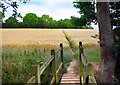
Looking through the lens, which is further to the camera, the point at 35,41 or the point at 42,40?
the point at 42,40

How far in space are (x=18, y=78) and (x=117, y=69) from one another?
458 centimetres

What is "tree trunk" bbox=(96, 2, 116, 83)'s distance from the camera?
5.64 m

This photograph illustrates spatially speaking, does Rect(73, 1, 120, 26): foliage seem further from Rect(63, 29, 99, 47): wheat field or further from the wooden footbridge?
the wooden footbridge

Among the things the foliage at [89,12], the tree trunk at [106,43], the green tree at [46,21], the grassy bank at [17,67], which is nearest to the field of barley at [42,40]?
the grassy bank at [17,67]

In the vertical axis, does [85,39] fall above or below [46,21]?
below

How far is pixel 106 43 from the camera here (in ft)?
18.5

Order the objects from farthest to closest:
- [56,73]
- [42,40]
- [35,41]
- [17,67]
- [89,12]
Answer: [42,40] → [35,41] → [89,12] → [17,67] → [56,73]

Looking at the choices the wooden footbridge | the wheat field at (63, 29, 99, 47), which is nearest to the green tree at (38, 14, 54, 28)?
the wheat field at (63, 29, 99, 47)

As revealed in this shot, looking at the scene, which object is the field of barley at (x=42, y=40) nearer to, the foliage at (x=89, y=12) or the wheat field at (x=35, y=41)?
the wheat field at (x=35, y=41)

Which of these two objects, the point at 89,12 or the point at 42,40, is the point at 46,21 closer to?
the point at 42,40

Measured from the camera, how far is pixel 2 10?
4.05 meters

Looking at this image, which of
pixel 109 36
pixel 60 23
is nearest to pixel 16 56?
pixel 109 36

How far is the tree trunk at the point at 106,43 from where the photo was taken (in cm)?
564

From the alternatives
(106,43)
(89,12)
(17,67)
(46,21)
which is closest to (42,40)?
(89,12)
